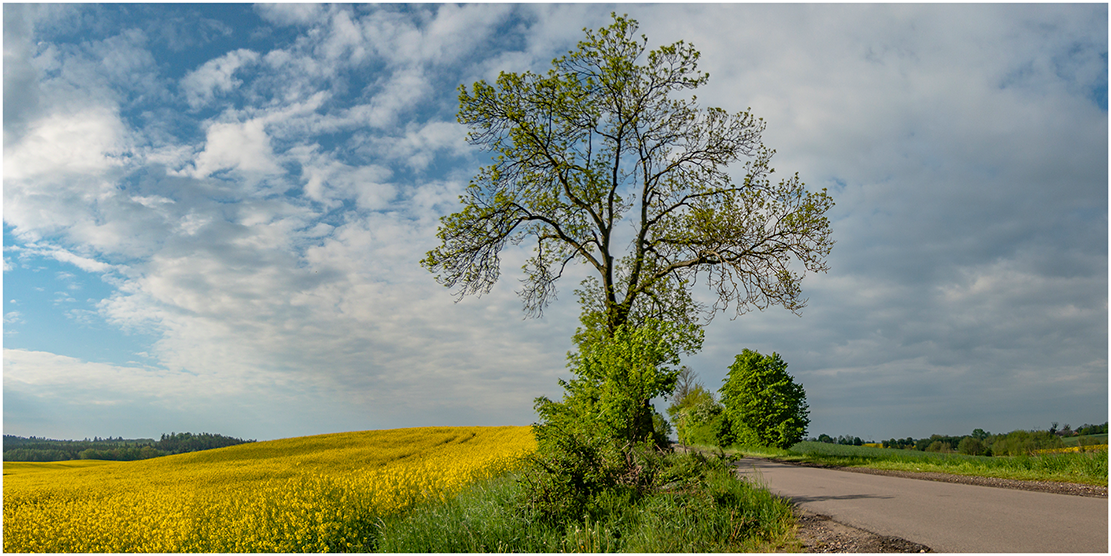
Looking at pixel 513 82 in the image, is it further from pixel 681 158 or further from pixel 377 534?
pixel 377 534

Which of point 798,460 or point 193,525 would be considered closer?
point 193,525

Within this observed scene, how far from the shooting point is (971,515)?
6.79 meters

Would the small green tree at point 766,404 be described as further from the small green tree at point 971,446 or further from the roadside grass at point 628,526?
the roadside grass at point 628,526

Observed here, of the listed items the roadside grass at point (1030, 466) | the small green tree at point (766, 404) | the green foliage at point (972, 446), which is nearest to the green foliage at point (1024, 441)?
the roadside grass at point (1030, 466)

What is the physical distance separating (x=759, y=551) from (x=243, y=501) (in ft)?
27.8

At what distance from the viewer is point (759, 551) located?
228 inches

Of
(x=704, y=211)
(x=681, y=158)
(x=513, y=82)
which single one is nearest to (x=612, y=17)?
(x=513, y=82)

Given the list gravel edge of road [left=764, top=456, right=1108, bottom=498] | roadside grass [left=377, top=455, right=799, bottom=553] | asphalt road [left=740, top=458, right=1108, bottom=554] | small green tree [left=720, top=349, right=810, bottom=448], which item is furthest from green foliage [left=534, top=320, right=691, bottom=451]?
small green tree [left=720, top=349, right=810, bottom=448]

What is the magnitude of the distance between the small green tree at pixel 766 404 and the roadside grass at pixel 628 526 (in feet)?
56.1

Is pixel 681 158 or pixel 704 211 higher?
pixel 681 158

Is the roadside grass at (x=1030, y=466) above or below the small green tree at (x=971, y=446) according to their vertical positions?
above

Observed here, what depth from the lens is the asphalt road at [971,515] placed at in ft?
18.0

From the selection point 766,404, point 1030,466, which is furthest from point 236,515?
point 766,404

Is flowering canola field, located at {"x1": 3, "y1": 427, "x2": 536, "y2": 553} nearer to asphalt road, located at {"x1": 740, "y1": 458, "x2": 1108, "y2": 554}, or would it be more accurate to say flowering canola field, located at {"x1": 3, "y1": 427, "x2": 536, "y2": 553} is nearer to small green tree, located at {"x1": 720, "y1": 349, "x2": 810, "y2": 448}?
asphalt road, located at {"x1": 740, "y1": 458, "x2": 1108, "y2": 554}
